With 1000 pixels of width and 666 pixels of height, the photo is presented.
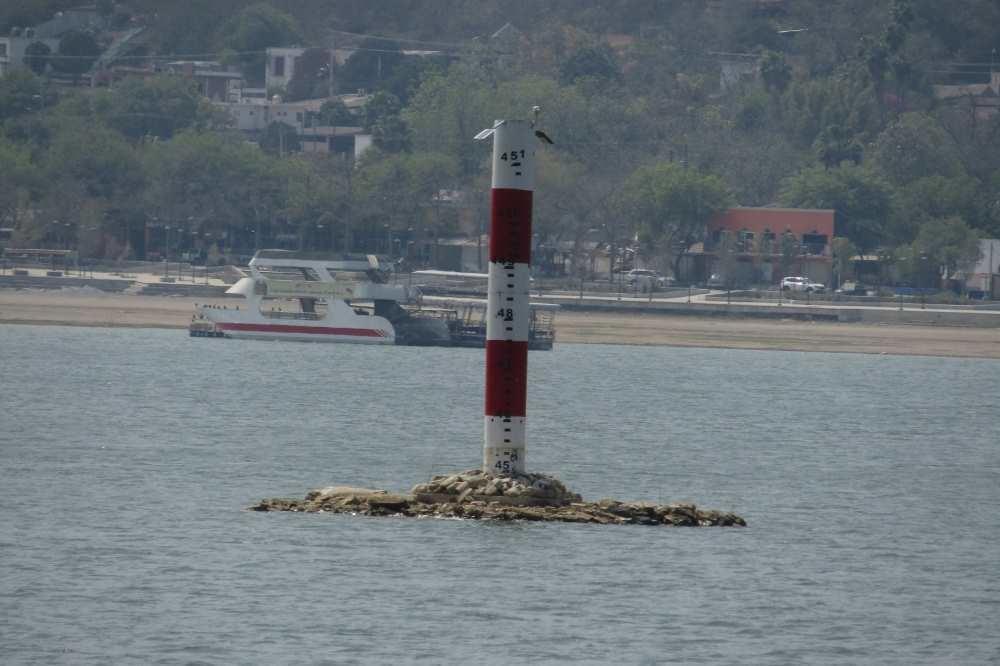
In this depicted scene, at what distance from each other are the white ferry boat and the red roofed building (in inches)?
1326

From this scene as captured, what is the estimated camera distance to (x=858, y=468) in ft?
182

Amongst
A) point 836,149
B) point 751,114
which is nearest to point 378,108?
point 751,114

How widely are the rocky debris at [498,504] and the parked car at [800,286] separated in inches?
A: 3438

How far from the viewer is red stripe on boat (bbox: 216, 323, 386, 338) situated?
103 metres

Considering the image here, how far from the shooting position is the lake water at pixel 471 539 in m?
31.2

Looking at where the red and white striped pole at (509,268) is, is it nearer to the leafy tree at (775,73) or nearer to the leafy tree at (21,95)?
the leafy tree at (21,95)

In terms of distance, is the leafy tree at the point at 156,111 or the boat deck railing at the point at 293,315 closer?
the boat deck railing at the point at 293,315

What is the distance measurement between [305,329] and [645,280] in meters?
31.8

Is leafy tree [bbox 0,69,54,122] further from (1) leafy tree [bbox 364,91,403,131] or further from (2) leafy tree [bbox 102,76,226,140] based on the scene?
(1) leafy tree [bbox 364,91,403,131]

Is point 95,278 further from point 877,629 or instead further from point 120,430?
point 877,629

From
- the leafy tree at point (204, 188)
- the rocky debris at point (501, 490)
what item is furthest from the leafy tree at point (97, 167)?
the rocky debris at point (501, 490)

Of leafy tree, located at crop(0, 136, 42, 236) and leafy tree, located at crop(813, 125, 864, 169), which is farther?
leafy tree, located at crop(813, 125, 864, 169)

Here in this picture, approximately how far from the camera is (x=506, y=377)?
36594 millimetres

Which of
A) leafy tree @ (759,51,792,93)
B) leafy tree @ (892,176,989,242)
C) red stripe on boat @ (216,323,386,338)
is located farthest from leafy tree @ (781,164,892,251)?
red stripe on boat @ (216,323,386,338)
